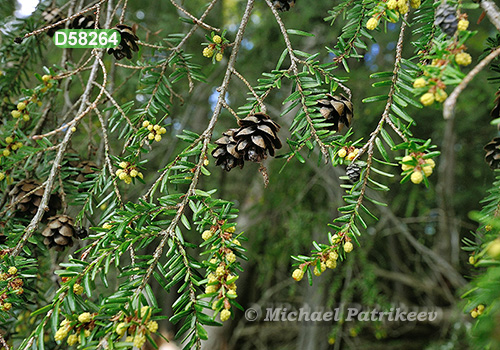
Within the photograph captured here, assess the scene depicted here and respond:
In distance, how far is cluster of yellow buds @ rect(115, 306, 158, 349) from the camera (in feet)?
1.59

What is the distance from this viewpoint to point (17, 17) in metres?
1.22

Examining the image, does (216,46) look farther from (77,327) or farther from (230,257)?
(77,327)

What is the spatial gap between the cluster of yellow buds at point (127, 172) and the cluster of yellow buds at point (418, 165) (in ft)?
1.70

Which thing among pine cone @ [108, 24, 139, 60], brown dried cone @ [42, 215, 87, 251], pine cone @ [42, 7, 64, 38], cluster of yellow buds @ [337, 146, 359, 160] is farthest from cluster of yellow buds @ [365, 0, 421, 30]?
pine cone @ [42, 7, 64, 38]

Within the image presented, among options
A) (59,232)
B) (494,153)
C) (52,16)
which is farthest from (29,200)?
(494,153)

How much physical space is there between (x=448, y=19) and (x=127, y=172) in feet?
2.11

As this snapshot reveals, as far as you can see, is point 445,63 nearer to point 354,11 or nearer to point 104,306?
point 354,11

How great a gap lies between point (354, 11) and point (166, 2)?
7.05ft

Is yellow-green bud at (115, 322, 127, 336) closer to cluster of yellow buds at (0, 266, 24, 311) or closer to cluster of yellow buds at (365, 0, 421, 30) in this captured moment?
cluster of yellow buds at (0, 266, 24, 311)

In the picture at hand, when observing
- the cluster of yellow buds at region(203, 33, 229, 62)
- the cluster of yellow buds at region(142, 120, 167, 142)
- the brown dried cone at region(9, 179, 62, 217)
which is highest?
the cluster of yellow buds at region(203, 33, 229, 62)

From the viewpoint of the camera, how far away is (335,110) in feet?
2.27

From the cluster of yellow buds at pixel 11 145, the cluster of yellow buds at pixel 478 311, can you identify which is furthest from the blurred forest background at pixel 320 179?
the cluster of yellow buds at pixel 478 311

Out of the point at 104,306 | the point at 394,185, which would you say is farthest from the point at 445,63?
the point at 394,185

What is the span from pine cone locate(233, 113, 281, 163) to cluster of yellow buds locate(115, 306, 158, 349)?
1.02 ft
